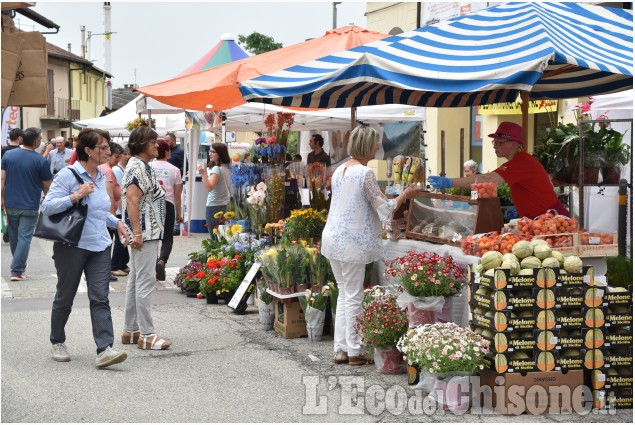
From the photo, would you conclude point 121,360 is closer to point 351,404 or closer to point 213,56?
point 351,404

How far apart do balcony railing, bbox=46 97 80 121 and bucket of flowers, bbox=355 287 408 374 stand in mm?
61572

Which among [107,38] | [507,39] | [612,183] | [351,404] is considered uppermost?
[107,38]

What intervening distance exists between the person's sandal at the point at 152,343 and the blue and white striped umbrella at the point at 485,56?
95.1 inches

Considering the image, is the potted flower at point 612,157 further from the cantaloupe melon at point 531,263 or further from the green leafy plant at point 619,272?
the cantaloupe melon at point 531,263

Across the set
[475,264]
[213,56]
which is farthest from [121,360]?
[213,56]

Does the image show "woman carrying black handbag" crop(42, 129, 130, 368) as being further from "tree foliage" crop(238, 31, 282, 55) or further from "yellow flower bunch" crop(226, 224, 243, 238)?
"tree foliage" crop(238, 31, 282, 55)

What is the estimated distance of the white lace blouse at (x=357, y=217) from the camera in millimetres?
7590

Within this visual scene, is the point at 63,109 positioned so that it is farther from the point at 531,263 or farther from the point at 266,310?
the point at 531,263

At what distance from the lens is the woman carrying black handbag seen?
7.72 m

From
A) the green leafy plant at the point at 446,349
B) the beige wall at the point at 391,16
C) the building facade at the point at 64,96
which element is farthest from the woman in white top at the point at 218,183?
the building facade at the point at 64,96

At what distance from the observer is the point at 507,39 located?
728 centimetres

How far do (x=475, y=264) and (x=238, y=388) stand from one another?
204 cm

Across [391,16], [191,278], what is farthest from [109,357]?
[391,16]

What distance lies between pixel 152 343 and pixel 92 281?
107 cm
